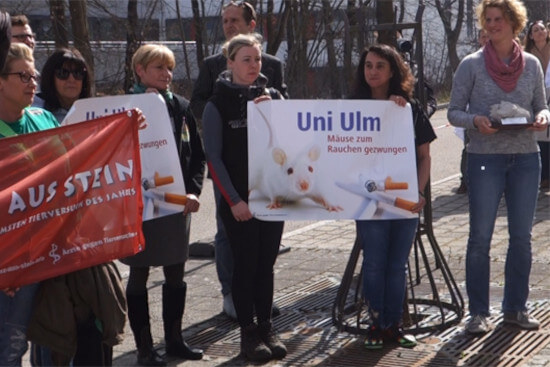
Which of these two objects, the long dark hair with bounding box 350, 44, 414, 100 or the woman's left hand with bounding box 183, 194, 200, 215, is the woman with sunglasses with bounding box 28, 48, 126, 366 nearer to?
the woman's left hand with bounding box 183, 194, 200, 215

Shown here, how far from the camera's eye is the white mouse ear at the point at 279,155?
19.8 feet

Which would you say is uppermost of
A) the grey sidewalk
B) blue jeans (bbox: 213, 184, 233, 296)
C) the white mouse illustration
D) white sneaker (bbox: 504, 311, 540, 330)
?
the white mouse illustration

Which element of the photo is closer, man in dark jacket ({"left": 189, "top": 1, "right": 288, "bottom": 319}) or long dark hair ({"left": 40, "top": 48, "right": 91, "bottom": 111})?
long dark hair ({"left": 40, "top": 48, "right": 91, "bottom": 111})

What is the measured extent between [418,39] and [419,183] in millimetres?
1018

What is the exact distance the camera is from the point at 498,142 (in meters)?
6.42

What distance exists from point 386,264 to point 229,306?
1.35m

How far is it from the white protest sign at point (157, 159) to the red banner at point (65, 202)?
90cm

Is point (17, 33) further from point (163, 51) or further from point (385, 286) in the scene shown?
point (385, 286)

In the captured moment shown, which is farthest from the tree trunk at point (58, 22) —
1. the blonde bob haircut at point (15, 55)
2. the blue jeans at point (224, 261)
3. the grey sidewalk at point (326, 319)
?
the blonde bob haircut at point (15, 55)

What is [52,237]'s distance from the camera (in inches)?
183

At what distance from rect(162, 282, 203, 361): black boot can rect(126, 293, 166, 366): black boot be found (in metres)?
0.17

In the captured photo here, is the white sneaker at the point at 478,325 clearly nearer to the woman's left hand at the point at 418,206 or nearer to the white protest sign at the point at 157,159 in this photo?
the woman's left hand at the point at 418,206

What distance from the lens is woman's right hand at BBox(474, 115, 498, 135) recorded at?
6219 millimetres

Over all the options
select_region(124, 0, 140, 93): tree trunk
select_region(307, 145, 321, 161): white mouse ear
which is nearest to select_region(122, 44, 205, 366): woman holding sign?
select_region(307, 145, 321, 161): white mouse ear
